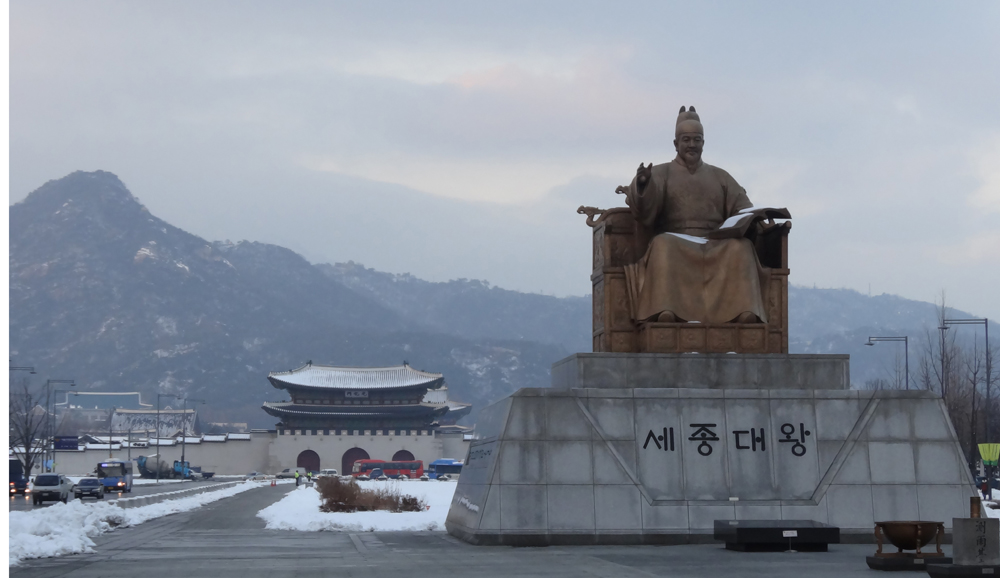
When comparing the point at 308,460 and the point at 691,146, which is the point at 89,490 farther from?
the point at 308,460

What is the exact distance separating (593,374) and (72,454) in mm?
89308

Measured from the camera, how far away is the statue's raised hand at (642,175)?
17875mm

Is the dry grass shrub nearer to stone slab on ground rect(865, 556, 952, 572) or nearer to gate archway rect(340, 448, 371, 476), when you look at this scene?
stone slab on ground rect(865, 556, 952, 572)

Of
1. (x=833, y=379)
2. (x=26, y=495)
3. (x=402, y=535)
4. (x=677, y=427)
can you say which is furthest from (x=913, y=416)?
(x=26, y=495)

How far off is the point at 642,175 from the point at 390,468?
77.9 metres

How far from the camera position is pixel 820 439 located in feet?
57.6

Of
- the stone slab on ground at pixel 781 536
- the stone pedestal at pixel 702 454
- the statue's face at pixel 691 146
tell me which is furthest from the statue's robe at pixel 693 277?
the stone slab on ground at pixel 781 536

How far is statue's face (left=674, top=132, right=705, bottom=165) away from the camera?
1919 centimetres

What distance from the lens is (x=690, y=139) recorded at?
63.0 feet

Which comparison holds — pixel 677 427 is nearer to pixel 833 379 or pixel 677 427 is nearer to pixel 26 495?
pixel 833 379

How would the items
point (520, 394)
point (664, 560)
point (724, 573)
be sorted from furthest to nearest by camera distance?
point (520, 394) < point (664, 560) < point (724, 573)

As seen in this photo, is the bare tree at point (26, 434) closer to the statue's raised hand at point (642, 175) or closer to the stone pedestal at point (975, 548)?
the statue's raised hand at point (642, 175)

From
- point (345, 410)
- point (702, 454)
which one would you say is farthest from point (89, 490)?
point (345, 410)

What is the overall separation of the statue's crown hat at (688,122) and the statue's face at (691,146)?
0.25 ft
